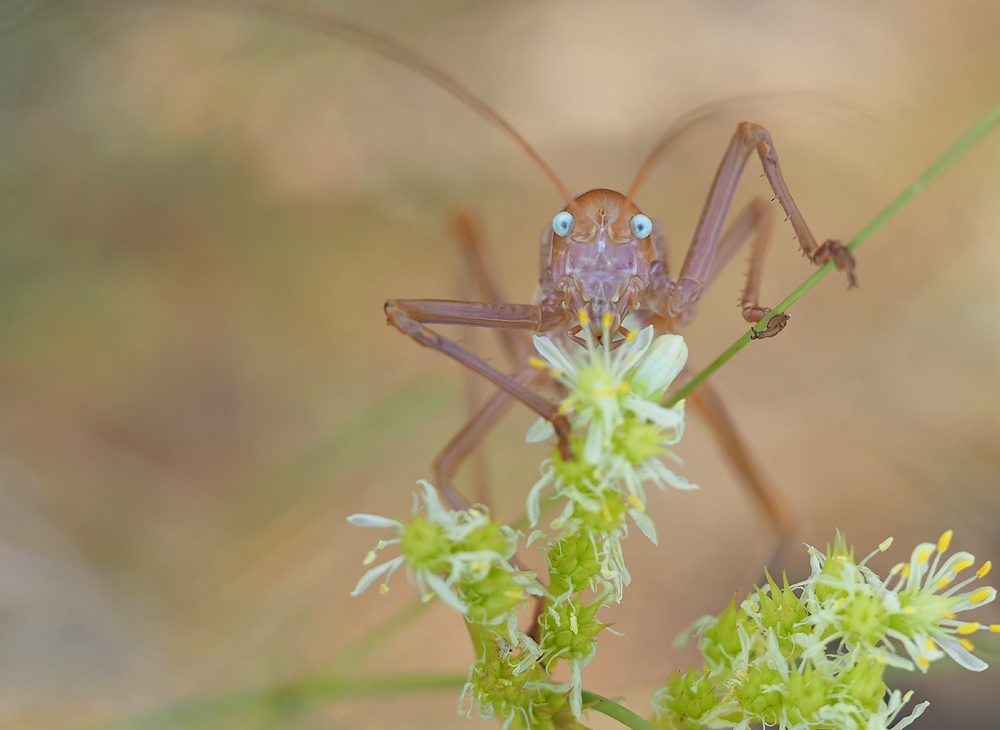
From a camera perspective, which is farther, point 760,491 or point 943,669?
point 760,491

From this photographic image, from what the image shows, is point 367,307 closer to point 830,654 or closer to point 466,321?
point 466,321

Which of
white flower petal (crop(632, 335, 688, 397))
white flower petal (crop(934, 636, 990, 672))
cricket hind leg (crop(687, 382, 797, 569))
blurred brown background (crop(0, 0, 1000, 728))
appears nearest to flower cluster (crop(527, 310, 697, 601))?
white flower petal (crop(632, 335, 688, 397))

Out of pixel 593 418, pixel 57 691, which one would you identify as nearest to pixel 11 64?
pixel 57 691

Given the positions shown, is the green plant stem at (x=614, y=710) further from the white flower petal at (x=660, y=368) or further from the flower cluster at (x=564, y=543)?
the white flower petal at (x=660, y=368)

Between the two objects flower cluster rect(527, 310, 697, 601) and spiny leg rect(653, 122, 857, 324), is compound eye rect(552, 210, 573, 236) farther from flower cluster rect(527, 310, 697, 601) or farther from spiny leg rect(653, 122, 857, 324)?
flower cluster rect(527, 310, 697, 601)

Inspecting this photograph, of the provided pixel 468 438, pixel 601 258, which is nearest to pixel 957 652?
pixel 601 258

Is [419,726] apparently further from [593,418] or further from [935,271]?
[935,271]
